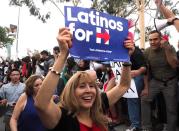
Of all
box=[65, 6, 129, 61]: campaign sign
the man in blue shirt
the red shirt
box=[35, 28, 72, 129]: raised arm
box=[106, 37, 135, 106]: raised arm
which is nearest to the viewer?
box=[35, 28, 72, 129]: raised arm

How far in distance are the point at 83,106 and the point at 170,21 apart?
1.93 meters

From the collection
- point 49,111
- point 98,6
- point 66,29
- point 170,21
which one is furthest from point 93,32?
point 98,6

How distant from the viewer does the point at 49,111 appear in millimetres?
3195

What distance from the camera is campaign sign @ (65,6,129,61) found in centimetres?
353

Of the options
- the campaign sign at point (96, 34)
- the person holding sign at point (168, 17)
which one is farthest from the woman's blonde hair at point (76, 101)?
the person holding sign at point (168, 17)

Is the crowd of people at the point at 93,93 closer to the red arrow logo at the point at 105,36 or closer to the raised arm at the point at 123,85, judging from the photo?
the raised arm at the point at 123,85

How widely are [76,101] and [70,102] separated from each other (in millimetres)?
48

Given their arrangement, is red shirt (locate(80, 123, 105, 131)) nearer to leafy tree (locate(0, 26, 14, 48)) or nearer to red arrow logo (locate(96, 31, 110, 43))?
red arrow logo (locate(96, 31, 110, 43))

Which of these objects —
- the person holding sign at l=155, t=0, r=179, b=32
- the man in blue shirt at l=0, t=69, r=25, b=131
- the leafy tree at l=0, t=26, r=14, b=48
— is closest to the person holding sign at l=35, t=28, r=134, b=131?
the person holding sign at l=155, t=0, r=179, b=32

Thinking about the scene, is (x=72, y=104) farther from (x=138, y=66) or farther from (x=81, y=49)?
(x=138, y=66)

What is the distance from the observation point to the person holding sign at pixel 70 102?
10.5 ft

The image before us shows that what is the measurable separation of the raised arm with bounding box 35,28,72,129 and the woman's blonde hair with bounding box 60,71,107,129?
0.21m

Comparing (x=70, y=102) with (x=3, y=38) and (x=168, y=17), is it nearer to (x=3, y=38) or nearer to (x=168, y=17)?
(x=168, y=17)

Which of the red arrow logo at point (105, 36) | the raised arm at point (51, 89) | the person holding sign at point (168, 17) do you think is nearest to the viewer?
the raised arm at point (51, 89)
